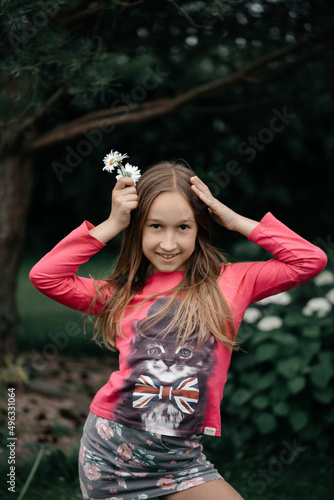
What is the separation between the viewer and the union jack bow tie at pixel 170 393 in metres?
1.66

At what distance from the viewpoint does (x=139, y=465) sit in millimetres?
1673

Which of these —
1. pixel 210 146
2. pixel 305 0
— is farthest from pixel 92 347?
pixel 305 0

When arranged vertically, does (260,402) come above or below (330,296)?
below

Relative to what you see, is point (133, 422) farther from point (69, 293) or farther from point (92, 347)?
point (92, 347)

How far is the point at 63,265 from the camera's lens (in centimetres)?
184

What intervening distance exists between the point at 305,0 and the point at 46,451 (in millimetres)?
2733

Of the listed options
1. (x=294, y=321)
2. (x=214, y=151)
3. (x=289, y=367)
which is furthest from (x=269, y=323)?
(x=214, y=151)

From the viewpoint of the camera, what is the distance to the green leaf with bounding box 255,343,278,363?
10.1 feet

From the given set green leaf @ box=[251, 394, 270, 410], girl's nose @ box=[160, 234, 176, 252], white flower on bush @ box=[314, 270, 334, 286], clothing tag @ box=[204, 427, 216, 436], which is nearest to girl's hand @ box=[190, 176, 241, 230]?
girl's nose @ box=[160, 234, 176, 252]

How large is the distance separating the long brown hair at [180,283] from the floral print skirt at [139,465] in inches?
11.6

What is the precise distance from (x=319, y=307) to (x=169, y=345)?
1.75 m

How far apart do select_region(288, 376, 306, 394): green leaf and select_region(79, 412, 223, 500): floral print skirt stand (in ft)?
4.24

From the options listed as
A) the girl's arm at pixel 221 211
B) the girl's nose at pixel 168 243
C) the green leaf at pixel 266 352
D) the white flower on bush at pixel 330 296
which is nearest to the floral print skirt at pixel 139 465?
the girl's nose at pixel 168 243

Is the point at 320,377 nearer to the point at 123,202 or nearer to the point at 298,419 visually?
the point at 298,419
